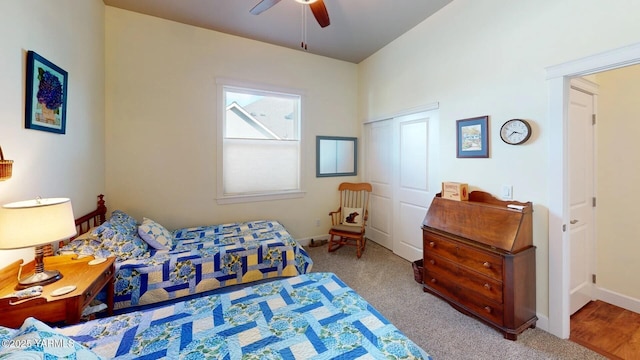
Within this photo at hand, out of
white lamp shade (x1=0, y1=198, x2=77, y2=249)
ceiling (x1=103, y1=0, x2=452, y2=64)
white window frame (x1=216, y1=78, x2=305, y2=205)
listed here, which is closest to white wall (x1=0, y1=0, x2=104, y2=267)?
white lamp shade (x1=0, y1=198, x2=77, y2=249)

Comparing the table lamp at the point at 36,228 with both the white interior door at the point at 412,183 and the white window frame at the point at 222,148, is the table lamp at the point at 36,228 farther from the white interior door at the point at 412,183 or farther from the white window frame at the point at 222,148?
the white interior door at the point at 412,183

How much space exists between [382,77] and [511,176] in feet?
7.63

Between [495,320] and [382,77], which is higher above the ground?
[382,77]

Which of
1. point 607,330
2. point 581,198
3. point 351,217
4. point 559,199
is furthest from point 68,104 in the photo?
point 607,330

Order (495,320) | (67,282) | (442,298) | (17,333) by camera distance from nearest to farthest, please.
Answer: (17,333), (67,282), (495,320), (442,298)

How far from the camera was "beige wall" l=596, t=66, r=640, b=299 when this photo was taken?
87.4 inches

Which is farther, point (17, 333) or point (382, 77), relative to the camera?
point (382, 77)

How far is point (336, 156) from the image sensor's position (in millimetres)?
4281

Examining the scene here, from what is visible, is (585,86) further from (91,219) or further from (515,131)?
(91,219)

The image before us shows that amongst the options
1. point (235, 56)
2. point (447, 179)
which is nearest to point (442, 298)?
point (447, 179)

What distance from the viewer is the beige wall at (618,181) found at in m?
2.22

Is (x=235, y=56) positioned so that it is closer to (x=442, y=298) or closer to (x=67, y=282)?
(x=67, y=282)

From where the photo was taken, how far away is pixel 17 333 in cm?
92

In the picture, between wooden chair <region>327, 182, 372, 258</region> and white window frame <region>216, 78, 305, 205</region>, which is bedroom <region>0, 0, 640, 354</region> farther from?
wooden chair <region>327, 182, 372, 258</region>
